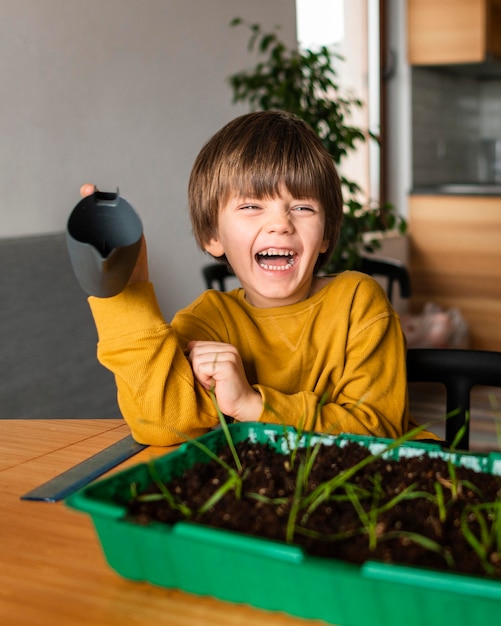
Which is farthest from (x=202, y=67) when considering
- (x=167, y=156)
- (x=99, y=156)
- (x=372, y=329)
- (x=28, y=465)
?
(x=28, y=465)

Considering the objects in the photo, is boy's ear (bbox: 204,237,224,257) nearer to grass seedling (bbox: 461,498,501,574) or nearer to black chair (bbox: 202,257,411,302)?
grass seedling (bbox: 461,498,501,574)

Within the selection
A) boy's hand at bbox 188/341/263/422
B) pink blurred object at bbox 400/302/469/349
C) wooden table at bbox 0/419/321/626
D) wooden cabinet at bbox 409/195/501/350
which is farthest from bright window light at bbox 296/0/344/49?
wooden table at bbox 0/419/321/626

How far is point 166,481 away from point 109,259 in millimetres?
221

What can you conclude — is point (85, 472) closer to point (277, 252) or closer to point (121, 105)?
point (277, 252)

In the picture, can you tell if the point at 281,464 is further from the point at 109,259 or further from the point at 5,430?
the point at 5,430

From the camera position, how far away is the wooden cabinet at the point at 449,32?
3.87 metres

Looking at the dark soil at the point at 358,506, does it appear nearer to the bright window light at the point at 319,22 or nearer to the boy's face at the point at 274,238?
the boy's face at the point at 274,238

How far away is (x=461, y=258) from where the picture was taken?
161 inches

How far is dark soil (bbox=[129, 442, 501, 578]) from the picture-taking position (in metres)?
0.54

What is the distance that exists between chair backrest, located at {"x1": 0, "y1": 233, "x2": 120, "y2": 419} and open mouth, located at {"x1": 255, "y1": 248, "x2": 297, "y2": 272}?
0.93 meters

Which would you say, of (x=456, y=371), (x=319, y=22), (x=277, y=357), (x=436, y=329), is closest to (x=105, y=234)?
(x=277, y=357)

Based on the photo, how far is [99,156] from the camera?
2400 mm

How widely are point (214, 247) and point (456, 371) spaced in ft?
1.44

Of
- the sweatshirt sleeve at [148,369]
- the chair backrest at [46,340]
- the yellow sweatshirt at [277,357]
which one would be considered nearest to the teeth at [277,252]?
the yellow sweatshirt at [277,357]
